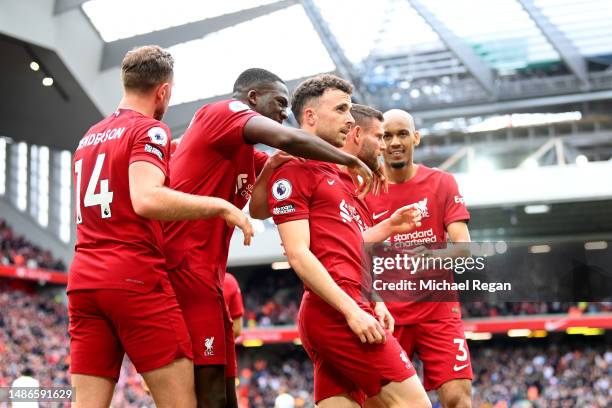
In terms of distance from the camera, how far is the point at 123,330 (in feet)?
12.3

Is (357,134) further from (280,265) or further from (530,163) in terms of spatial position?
(280,265)

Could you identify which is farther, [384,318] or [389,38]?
[389,38]

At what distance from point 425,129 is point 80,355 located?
3294cm

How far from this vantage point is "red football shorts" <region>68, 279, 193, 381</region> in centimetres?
373

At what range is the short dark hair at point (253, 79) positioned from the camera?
4.55m

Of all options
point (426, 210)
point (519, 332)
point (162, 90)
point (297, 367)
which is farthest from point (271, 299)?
point (162, 90)

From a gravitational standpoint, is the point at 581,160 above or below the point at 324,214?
above

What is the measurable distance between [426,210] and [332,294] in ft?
7.05

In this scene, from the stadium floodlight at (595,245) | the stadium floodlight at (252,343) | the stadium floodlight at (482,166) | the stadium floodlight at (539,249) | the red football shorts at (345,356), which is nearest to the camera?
the red football shorts at (345,356)

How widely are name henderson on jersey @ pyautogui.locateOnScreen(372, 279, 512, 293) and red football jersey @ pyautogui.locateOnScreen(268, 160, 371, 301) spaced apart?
0.24 meters

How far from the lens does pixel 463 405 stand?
5402 millimetres

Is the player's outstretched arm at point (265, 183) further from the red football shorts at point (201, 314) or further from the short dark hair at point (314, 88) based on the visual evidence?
the red football shorts at point (201, 314)

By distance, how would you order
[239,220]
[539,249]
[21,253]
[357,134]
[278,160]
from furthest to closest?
[21,253]
[357,134]
[278,160]
[539,249]
[239,220]

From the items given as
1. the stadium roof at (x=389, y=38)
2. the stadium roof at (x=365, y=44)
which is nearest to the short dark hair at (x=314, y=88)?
the stadium roof at (x=365, y=44)
